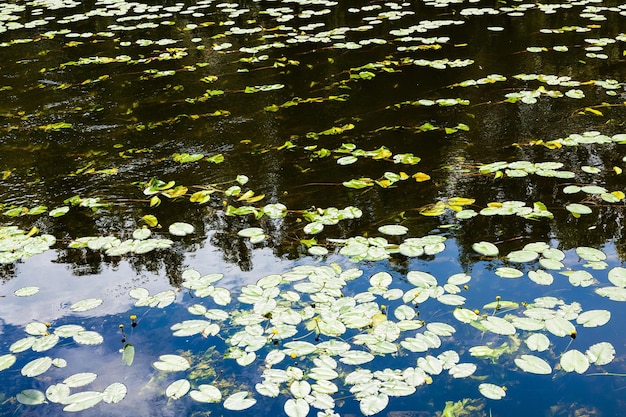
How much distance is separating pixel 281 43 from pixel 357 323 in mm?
4051

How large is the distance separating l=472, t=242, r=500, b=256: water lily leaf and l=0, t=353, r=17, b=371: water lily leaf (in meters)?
1.83

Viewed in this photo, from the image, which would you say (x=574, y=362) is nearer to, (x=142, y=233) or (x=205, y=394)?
(x=205, y=394)

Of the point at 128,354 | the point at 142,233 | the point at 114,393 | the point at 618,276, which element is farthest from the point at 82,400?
the point at 618,276

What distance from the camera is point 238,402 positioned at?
66.2 inches

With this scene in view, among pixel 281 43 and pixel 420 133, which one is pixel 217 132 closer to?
pixel 420 133

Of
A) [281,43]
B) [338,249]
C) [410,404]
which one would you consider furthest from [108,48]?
[410,404]

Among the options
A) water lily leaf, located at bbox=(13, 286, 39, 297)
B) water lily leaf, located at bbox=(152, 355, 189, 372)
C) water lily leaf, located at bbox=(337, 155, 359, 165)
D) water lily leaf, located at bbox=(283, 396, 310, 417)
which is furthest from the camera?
water lily leaf, located at bbox=(337, 155, 359, 165)

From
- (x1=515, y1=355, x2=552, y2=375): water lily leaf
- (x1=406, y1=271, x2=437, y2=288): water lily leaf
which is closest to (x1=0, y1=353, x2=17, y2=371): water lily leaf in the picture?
(x1=406, y1=271, x2=437, y2=288): water lily leaf

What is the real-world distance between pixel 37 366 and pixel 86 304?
342 millimetres

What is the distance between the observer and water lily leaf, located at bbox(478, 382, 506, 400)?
1.64m

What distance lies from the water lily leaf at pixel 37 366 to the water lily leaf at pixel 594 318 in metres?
1.84

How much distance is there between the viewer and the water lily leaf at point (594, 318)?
72.9 inches

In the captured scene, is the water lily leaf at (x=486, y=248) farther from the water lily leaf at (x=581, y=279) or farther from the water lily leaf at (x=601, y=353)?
the water lily leaf at (x=601, y=353)

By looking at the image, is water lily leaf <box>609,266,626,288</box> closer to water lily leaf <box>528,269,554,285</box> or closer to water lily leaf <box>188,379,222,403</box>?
water lily leaf <box>528,269,554,285</box>
